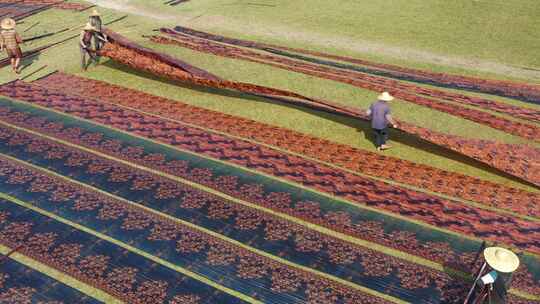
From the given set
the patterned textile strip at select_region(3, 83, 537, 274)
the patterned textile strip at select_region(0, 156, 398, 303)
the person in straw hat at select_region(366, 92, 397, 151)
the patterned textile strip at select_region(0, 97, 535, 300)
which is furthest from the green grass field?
the patterned textile strip at select_region(0, 156, 398, 303)

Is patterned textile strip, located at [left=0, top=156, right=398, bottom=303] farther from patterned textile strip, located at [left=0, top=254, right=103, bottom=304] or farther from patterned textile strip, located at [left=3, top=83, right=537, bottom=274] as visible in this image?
patterned textile strip, located at [left=3, top=83, right=537, bottom=274]

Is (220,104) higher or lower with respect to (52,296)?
higher

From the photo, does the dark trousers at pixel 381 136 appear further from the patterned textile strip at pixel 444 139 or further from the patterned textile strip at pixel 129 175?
the patterned textile strip at pixel 129 175

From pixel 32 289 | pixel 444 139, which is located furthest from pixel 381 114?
pixel 32 289

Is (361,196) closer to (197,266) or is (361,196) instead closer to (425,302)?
(425,302)

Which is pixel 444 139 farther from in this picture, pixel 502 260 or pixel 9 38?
pixel 9 38

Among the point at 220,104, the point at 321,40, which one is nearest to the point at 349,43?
the point at 321,40
